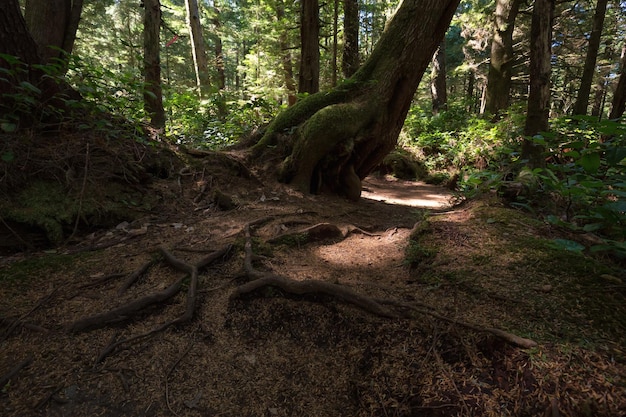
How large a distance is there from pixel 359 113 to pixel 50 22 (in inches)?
246

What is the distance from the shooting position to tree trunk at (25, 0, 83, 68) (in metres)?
5.86

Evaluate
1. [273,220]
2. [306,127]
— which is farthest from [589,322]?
[306,127]

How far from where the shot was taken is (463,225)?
3.49 m

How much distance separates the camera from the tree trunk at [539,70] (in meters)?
5.09

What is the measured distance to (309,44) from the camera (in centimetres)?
809

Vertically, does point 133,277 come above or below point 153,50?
below

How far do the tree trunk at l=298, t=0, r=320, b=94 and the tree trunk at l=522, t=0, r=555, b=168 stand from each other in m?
4.72

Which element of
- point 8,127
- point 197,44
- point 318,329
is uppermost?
point 197,44

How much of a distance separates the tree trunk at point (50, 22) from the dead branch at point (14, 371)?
5.90m

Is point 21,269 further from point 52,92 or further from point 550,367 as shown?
point 550,367

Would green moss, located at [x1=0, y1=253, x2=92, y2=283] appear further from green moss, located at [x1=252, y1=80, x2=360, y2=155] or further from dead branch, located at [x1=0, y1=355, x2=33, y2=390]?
green moss, located at [x1=252, y1=80, x2=360, y2=155]

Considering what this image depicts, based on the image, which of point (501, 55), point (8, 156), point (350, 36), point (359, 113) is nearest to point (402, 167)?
point (350, 36)

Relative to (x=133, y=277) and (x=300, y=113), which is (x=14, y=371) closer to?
(x=133, y=277)

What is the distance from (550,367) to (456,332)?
488 millimetres
